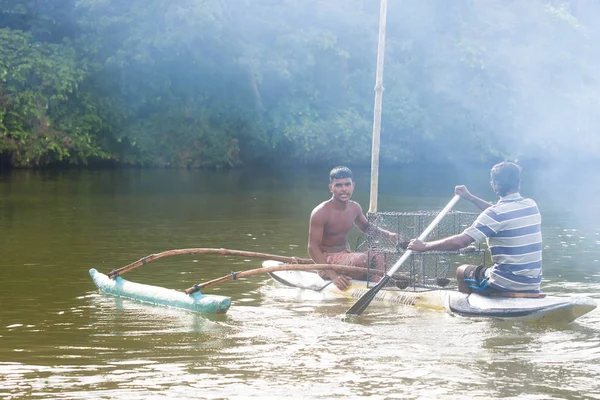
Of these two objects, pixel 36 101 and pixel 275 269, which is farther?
pixel 36 101

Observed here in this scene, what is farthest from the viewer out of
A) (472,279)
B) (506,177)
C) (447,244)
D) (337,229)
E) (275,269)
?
(337,229)

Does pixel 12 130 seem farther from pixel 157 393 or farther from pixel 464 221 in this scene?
pixel 157 393

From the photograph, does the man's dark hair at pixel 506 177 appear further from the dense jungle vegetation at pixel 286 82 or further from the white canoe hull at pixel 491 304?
the dense jungle vegetation at pixel 286 82

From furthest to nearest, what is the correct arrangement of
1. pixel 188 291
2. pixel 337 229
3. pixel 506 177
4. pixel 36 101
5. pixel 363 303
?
pixel 36 101 → pixel 337 229 → pixel 188 291 → pixel 363 303 → pixel 506 177

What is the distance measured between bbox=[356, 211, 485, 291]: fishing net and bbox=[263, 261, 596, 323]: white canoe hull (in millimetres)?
200

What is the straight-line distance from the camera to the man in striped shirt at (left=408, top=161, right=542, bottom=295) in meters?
9.02

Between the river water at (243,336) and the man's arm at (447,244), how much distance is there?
2.28ft

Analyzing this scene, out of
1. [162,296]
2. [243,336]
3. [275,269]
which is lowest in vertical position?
[243,336]

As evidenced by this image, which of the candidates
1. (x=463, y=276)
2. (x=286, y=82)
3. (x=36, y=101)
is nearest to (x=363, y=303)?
(x=463, y=276)

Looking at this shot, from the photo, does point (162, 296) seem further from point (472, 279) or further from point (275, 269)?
point (472, 279)

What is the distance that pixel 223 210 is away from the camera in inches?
828

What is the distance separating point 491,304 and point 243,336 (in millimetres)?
2324

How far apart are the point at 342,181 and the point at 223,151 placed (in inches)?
1085

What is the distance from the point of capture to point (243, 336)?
887 centimetres
